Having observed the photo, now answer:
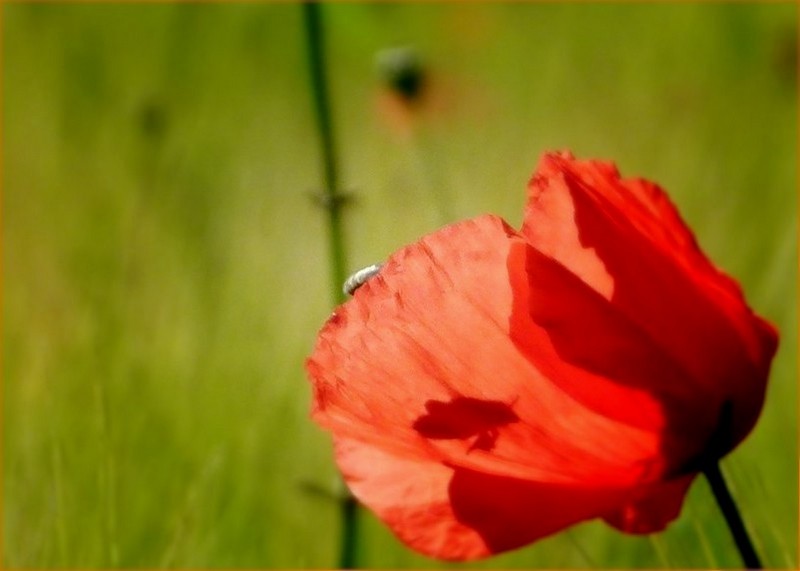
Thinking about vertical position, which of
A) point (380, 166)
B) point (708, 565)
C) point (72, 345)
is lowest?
point (708, 565)

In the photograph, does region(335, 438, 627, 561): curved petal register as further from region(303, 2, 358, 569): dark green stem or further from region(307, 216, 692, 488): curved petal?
region(303, 2, 358, 569): dark green stem

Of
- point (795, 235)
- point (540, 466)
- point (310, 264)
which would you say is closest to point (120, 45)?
point (310, 264)

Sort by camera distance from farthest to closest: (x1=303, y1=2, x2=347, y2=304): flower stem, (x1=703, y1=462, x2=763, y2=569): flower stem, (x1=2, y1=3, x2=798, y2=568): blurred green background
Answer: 1. (x1=2, y1=3, x2=798, y2=568): blurred green background
2. (x1=303, y1=2, x2=347, y2=304): flower stem
3. (x1=703, y1=462, x2=763, y2=569): flower stem

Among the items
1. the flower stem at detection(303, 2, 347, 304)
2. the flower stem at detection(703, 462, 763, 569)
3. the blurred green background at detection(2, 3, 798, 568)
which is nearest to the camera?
the flower stem at detection(703, 462, 763, 569)

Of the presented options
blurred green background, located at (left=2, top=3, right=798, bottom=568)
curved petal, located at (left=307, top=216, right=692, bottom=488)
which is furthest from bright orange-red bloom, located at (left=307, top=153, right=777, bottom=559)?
blurred green background, located at (left=2, top=3, right=798, bottom=568)

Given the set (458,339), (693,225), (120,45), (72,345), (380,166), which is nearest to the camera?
(458,339)

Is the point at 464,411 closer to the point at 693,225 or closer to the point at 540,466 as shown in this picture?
the point at 540,466
